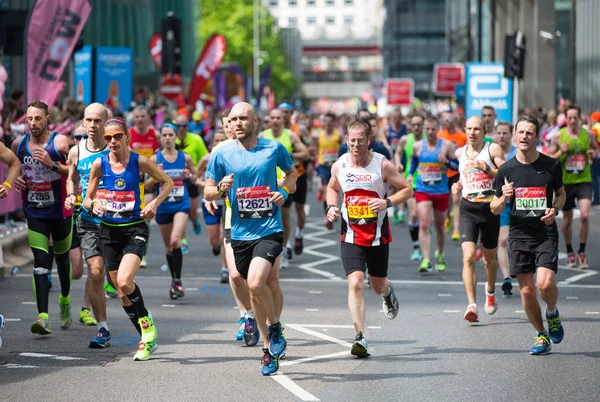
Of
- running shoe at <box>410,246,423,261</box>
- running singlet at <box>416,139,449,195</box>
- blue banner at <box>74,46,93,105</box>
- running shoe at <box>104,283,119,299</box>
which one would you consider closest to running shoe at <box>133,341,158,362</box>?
running shoe at <box>104,283,119,299</box>

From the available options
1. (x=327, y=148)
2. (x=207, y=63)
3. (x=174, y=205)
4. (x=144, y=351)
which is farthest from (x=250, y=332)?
(x=207, y=63)

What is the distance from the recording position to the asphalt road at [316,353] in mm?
8359

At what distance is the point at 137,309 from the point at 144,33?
5150cm

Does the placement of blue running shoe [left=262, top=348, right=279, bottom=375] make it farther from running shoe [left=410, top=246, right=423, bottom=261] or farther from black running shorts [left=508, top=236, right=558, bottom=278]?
running shoe [left=410, top=246, right=423, bottom=261]

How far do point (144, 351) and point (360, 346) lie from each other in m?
1.60

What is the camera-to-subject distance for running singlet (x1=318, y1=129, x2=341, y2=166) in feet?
76.5

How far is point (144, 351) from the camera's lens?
961 cm

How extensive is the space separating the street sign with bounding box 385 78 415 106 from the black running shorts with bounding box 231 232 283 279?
4564 centimetres

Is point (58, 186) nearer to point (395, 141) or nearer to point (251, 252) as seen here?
point (251, 252)

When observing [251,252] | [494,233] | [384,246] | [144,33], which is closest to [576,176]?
[494,233]

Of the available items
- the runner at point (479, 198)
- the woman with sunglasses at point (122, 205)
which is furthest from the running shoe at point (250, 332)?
the runner at point (479, 198)

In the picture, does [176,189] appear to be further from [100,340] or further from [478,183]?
[100,340]

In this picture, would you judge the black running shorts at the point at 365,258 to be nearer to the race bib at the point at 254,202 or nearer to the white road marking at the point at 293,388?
the race bib at the point at 254,202

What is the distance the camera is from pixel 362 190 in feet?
32.6
